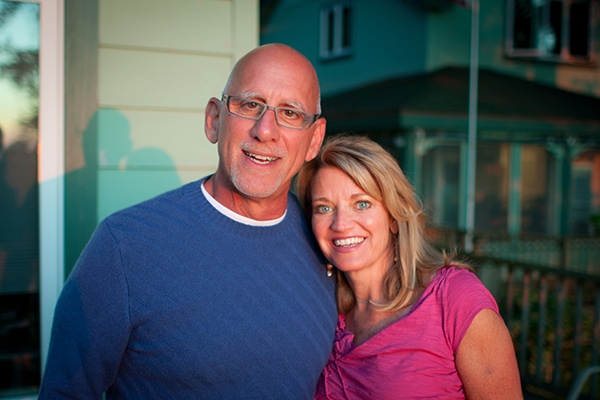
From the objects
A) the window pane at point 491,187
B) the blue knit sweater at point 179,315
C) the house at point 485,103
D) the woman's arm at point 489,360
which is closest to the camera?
the blue knit sweater at point 179,315

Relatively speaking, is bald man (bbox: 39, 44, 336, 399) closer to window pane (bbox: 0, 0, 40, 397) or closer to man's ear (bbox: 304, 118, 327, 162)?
man's ear (bbox: 304, 118, 327, 162)

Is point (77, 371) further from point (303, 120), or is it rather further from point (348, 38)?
point (348, 38)

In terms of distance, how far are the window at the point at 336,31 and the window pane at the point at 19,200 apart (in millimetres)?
11567

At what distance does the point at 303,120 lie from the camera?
2062mm

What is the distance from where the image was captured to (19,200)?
246 cm


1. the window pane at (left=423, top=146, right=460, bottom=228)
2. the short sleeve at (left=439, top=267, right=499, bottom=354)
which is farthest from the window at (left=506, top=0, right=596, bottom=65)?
the short sleeve at (left=439, top=267, right=499, bottom=354)

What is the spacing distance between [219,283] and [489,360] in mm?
903

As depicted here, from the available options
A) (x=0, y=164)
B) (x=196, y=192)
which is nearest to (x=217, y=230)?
(x=196, y=192)

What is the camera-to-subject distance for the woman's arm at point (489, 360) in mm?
1903

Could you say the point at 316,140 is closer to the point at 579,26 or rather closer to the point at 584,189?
the point at 584,189

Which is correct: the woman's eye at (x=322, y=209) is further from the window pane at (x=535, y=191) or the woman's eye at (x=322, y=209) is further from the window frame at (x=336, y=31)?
the window frame at (x=336, y=31)

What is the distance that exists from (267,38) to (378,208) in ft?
47.7

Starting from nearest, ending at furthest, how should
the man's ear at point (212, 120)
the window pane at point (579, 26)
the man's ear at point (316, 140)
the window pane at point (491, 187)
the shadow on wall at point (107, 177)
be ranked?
the man's ear at point (212, 120), the man's ear at point (316, 140), the shadow on wall at point (107, 177), the window pane at point (491, 187), the window pane at point (579, 26)

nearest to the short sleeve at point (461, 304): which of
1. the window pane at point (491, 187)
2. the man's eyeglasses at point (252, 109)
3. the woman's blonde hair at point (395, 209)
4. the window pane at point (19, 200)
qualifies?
the woman's blonde hair at point (395, 209)
